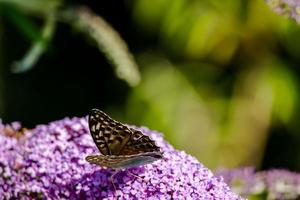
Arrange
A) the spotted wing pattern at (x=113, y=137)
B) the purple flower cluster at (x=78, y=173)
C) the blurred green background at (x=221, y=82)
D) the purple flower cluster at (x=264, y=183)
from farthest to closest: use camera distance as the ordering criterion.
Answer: the blurred green background at (x=221, y=82) < the purple flower cluster at (x=264, y=183) < the spotted wing pattern at (x=113, y=137) < the purple flower cluster at (x=78, y=173)

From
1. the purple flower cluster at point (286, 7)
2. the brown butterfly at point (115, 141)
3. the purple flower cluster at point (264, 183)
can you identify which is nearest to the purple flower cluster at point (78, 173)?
the brown butterfly at point (115, 141)

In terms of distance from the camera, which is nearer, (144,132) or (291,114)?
(144,132)

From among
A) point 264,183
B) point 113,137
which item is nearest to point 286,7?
point 264,183

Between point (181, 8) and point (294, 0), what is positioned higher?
point (181, 8)

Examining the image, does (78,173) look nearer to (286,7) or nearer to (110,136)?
(110,136)

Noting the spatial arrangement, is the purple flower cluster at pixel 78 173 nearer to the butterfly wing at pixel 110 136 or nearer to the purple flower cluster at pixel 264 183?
the butterfly wing at pixel 110 136

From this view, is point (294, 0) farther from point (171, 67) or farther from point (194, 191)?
point (171, 67)

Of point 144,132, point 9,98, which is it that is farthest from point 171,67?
point 144,132

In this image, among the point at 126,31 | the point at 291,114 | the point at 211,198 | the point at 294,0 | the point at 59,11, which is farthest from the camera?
the point at 126,31
